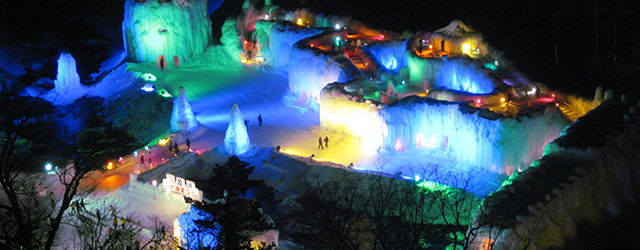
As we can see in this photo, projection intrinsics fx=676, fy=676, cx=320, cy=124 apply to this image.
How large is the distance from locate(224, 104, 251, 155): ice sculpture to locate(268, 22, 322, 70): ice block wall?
16400mm

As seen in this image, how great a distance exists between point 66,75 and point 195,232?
120 feet

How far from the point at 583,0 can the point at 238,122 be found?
32759 mm

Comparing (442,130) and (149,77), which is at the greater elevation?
(149,77)

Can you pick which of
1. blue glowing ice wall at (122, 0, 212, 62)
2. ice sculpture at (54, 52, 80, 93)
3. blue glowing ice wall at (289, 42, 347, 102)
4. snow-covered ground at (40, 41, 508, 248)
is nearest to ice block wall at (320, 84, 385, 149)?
snow-covered ground at (40, 41, 508, 248)

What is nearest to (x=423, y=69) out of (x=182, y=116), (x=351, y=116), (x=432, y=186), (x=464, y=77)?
(x=464, y=77)

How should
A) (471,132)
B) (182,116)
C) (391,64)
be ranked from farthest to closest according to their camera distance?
1. (391,64)
2. (182,116)
3. (471,132)

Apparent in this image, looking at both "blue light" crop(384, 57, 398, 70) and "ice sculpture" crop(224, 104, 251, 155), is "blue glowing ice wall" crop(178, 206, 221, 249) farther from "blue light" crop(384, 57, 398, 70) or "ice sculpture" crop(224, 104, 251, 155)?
"blue light" crop(384, 57, 398, 70)

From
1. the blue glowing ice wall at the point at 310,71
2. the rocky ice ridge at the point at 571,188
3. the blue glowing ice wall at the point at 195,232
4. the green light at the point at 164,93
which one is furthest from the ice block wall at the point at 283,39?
the blue glowing ice wall at the point at 195,232

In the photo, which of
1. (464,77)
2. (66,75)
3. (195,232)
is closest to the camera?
(195,232)

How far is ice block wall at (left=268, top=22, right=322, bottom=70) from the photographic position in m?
57.3

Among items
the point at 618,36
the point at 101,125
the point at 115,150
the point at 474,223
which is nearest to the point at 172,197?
the point at 115,150

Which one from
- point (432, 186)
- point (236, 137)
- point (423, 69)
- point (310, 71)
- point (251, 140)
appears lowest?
point (432, 186)

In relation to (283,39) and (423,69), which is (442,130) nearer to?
(423,69)

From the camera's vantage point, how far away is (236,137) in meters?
42.3
